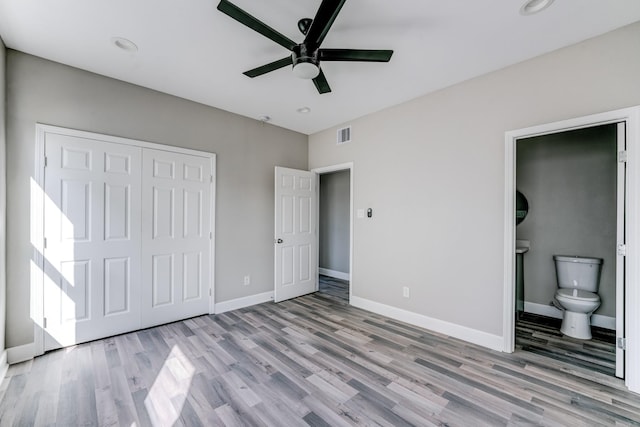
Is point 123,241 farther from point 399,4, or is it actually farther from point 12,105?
point 399,4

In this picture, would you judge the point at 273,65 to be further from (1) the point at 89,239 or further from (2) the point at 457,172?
(1) the point at 89,239

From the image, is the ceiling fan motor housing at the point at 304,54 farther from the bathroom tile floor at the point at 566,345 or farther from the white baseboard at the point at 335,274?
the white baseboard at the point at 335,274

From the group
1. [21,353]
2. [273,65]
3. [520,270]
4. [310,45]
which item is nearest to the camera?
[310,45]

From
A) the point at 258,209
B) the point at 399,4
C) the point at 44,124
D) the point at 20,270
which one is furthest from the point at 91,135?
the point at 399,4

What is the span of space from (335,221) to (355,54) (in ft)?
14.1

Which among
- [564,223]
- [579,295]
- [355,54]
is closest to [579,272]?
[579,295]

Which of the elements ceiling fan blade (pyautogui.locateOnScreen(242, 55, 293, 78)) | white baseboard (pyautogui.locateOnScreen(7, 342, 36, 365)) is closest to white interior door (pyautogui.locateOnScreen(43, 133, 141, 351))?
white baseboard (pyautogui.locateOnScreen(7, 342, 36, 365))

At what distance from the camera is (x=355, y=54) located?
78.4 inches

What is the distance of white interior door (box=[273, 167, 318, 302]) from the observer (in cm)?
425

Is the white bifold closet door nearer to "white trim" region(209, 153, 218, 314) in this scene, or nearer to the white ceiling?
"white trim" region(209, 153, 218, 314)

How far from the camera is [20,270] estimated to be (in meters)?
2.47

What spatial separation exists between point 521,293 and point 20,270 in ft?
18.2

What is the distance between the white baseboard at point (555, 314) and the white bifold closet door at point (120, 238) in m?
4.36

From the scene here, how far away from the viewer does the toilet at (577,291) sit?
9.43ft
